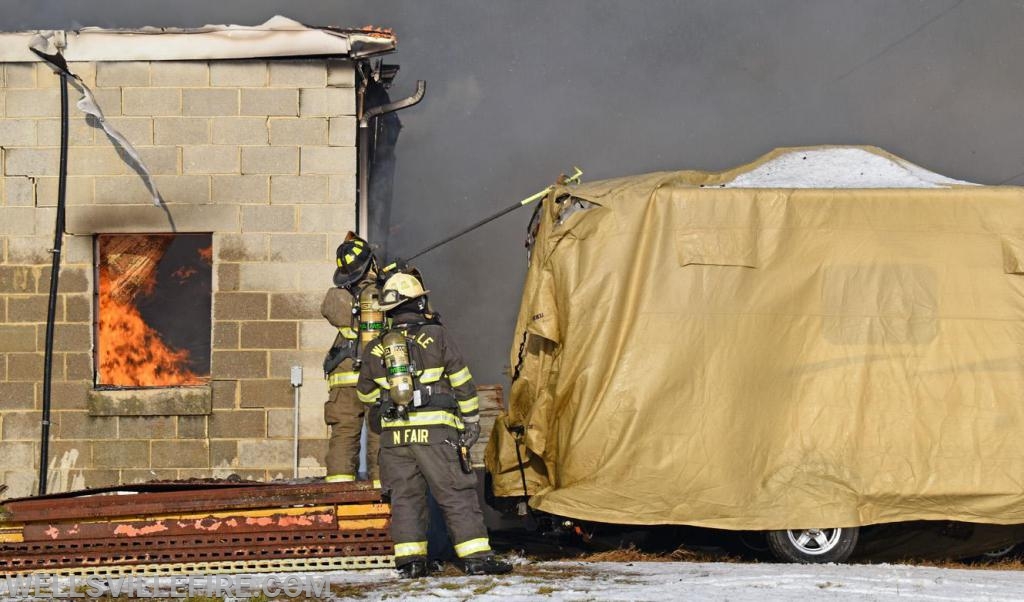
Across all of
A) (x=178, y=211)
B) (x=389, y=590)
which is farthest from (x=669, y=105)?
(x=389, y=590)

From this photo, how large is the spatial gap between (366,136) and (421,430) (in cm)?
530

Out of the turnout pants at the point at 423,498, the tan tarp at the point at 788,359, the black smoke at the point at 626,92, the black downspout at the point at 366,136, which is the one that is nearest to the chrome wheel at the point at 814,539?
the tan tarp at the point at 788,359

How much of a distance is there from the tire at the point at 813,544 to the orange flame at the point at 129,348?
5291 mm

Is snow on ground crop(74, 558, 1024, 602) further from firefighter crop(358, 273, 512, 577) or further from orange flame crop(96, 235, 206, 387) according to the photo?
orange flame crop(96, 235, 206, 387)

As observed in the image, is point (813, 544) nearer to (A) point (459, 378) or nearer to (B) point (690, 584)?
(B) point (690, 584)

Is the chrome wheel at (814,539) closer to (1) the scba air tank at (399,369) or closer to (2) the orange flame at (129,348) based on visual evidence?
(1) the scba air tank at (399,369)

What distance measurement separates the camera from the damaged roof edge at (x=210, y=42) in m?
10.3

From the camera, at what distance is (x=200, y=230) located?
10.5 metres

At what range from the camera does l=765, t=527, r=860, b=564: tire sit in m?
7.59

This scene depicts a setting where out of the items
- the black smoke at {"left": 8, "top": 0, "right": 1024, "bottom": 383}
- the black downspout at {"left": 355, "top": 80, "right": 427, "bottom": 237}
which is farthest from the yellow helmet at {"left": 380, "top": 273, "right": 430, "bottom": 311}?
the black smoke at {"left": 8, "top": 0, "right": 1024, "bottom": 383}

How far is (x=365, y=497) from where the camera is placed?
7.62 metres

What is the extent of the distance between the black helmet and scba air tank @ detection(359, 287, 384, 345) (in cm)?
34

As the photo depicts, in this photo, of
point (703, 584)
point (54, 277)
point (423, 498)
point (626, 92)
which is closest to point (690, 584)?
point (703, 584)

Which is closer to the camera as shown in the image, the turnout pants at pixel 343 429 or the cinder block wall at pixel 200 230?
the turnout pants at pixel 343 429
